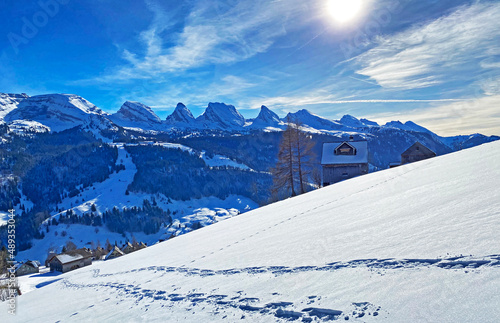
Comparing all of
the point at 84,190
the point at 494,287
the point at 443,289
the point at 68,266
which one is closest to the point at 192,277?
the point at 443,289

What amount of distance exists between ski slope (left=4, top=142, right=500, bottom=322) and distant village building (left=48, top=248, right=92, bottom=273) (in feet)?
204

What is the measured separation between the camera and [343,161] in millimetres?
30672

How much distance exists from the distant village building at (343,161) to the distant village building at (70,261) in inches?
2223

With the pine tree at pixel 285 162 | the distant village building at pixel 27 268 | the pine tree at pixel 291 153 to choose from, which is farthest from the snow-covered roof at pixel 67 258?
the pine tree at pixel 291 153

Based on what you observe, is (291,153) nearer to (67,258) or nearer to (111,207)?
(67,258)

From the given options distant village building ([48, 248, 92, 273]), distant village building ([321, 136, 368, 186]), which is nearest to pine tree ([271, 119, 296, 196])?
distant village building ([321, 136, 368, 186])

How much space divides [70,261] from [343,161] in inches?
2385

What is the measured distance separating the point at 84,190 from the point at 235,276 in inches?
8746

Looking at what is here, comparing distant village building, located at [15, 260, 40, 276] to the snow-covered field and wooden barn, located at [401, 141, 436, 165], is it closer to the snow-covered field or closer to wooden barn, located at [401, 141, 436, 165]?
the snow-covered field

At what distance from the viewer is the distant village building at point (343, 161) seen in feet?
99.7

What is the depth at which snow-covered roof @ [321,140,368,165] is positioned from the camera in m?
30.5

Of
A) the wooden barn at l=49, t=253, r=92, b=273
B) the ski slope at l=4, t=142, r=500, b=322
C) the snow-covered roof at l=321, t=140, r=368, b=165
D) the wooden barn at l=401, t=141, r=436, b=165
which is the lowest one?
the wooden barn at l=49, t=253, r=92, b=273

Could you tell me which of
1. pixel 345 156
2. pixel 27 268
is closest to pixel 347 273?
pixel 345 156

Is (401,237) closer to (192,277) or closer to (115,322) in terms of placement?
(192,277)
